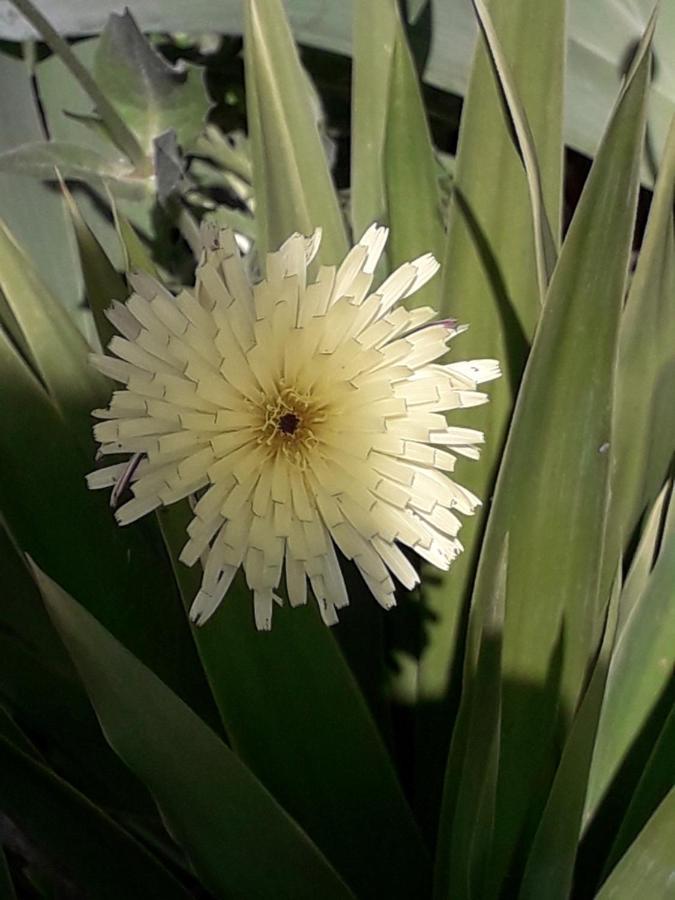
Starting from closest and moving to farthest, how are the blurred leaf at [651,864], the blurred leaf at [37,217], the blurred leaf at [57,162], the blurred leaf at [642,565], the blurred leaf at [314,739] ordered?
the blurred leaf at [651,864]
the blurred leaf at [314,739]
the blurred leaf at [642,565]
the blurred leaf at [57,162]
the blurred leaf at [37,217]

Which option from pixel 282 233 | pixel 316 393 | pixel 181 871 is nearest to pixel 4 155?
pixel 282 233

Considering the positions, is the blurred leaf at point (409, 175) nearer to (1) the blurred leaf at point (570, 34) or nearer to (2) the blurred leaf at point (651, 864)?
(1) the blurred leaf at point (570, 34)

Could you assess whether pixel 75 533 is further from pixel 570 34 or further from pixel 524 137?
pixel 570 34

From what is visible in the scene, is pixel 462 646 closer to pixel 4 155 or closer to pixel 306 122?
pixel 306 122

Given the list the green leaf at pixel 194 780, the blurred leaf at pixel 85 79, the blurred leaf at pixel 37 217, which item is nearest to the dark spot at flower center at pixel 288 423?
the green leaf at pixel 194 780

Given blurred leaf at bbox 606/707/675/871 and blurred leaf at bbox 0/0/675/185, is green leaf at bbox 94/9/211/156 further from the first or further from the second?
blurred leaf at bbox 606/707/675/871

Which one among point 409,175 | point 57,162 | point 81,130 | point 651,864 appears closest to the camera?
point 651,864

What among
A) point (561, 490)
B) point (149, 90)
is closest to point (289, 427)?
point (561, 490)
